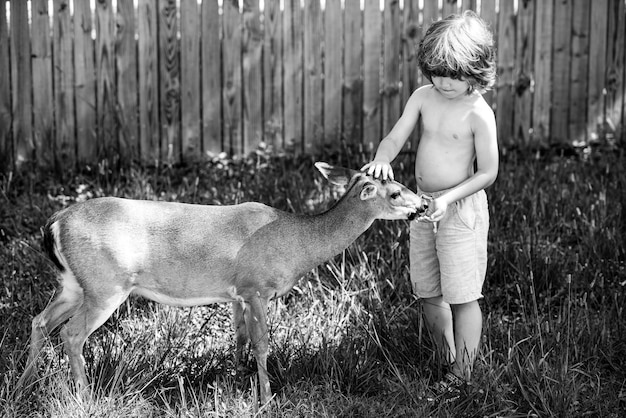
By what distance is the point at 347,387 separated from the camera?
14.1 ft

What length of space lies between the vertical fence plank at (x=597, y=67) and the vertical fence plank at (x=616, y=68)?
0.18 ft

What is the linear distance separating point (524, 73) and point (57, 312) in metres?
5.23

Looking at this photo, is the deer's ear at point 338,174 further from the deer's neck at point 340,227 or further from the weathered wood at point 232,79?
the weathered wood at point 232,79

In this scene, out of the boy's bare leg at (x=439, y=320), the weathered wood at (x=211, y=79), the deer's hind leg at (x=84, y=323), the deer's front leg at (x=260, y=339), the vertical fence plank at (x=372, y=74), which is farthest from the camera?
the vertical fence plank at (x=372, y=74)

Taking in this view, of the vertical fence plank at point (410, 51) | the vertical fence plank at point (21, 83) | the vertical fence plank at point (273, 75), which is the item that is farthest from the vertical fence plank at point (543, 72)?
the vertical fence plank at point (21, 83)

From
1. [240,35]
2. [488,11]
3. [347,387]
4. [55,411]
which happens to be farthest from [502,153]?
[55,411]

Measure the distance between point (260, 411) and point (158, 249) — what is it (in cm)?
85

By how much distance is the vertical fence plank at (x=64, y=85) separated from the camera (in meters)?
7.71

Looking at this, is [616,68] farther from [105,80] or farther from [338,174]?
[338,174]

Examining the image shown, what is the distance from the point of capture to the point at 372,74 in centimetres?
807

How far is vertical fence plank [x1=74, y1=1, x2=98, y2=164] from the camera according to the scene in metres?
7.73

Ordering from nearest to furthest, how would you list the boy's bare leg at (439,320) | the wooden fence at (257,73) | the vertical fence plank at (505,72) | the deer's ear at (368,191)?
the deer's ear at (368,191) → the boy's bare leg at (439,320) → the wooden fence at (257,73) → the vertical fence plank at (505,72)

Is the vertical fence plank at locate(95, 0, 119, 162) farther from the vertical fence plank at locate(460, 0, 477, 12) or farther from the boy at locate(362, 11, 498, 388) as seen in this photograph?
the boy at locate(362, 11, 498, 388)

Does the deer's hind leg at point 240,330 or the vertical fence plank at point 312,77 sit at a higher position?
the vertical fence plank at point 312,77
